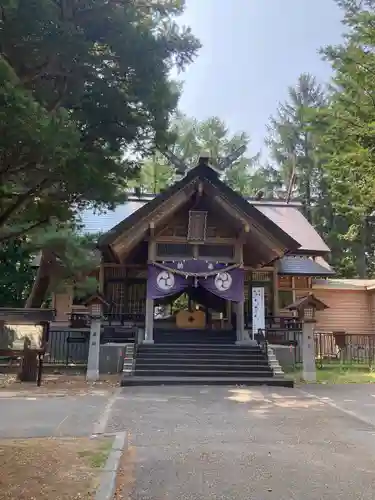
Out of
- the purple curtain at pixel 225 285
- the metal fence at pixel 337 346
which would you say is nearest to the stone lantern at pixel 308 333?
the purple curtain at pixel 225 285

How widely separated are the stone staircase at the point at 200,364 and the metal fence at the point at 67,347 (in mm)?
2816

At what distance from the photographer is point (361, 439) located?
6.73 metres

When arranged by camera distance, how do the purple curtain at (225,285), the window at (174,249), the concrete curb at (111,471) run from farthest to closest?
the window at (174,249), the purple curtain at (225,285), the concrete curb at (111,471)

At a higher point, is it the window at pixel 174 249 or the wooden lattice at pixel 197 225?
the wooden lattice at pixel 197 225

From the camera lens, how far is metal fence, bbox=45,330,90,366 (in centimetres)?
1625

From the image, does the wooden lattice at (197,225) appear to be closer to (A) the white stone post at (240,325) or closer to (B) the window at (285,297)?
(A) the white stone post at (240,325)

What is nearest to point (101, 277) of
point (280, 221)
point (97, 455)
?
point (280, 221)

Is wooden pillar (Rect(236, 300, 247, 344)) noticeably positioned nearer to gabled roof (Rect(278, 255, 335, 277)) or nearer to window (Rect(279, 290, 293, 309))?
gabled roof (Rect(278, 255, 335, 277))

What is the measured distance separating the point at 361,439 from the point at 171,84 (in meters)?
5.42

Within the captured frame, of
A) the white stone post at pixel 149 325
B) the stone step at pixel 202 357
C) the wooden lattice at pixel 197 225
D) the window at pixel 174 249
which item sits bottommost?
the stone step at pixel 202 357

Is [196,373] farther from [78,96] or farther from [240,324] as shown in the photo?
[78,96]

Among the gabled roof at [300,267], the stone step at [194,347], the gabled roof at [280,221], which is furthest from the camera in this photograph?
the gabled roof at [280,221]

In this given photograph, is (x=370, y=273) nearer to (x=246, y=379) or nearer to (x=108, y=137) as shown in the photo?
(x=246, y=379)

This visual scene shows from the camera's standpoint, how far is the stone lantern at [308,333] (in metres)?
13.3
